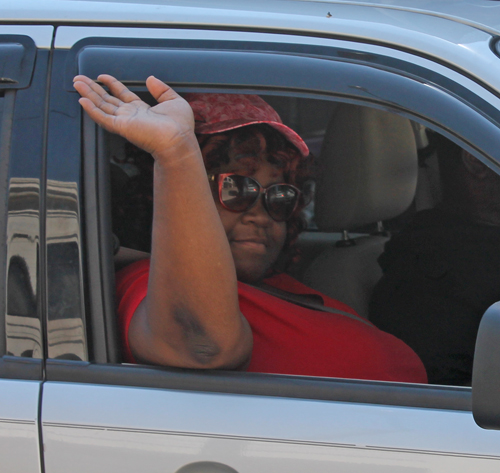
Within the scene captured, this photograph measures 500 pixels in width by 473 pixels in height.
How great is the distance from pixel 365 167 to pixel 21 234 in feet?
4.45

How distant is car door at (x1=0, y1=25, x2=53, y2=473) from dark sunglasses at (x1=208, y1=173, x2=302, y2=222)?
21.2 inches

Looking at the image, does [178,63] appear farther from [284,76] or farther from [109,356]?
[109,356]

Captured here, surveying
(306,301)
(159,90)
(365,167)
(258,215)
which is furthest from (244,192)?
(365,167)

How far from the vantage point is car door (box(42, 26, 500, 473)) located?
3.67 ft

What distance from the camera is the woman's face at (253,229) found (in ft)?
5.57

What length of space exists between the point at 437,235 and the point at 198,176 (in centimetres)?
125

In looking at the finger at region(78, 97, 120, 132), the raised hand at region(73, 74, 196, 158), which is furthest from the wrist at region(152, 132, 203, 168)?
the finger at region(78, 97, 120, 132)

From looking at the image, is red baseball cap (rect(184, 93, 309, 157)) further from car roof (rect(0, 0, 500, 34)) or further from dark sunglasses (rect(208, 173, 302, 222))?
car roof (rect(0, 0, 500, 34))

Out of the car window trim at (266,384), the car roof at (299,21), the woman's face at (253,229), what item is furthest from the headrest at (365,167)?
the car window trim at (266,384)

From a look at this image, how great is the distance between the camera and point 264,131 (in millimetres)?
1692

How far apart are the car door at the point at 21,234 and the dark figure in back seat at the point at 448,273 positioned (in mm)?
1144

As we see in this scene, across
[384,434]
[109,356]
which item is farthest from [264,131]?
[384,434]

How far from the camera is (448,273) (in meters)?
1.99

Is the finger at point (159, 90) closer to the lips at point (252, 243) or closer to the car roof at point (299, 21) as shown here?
the car roof at point (299, 21)
